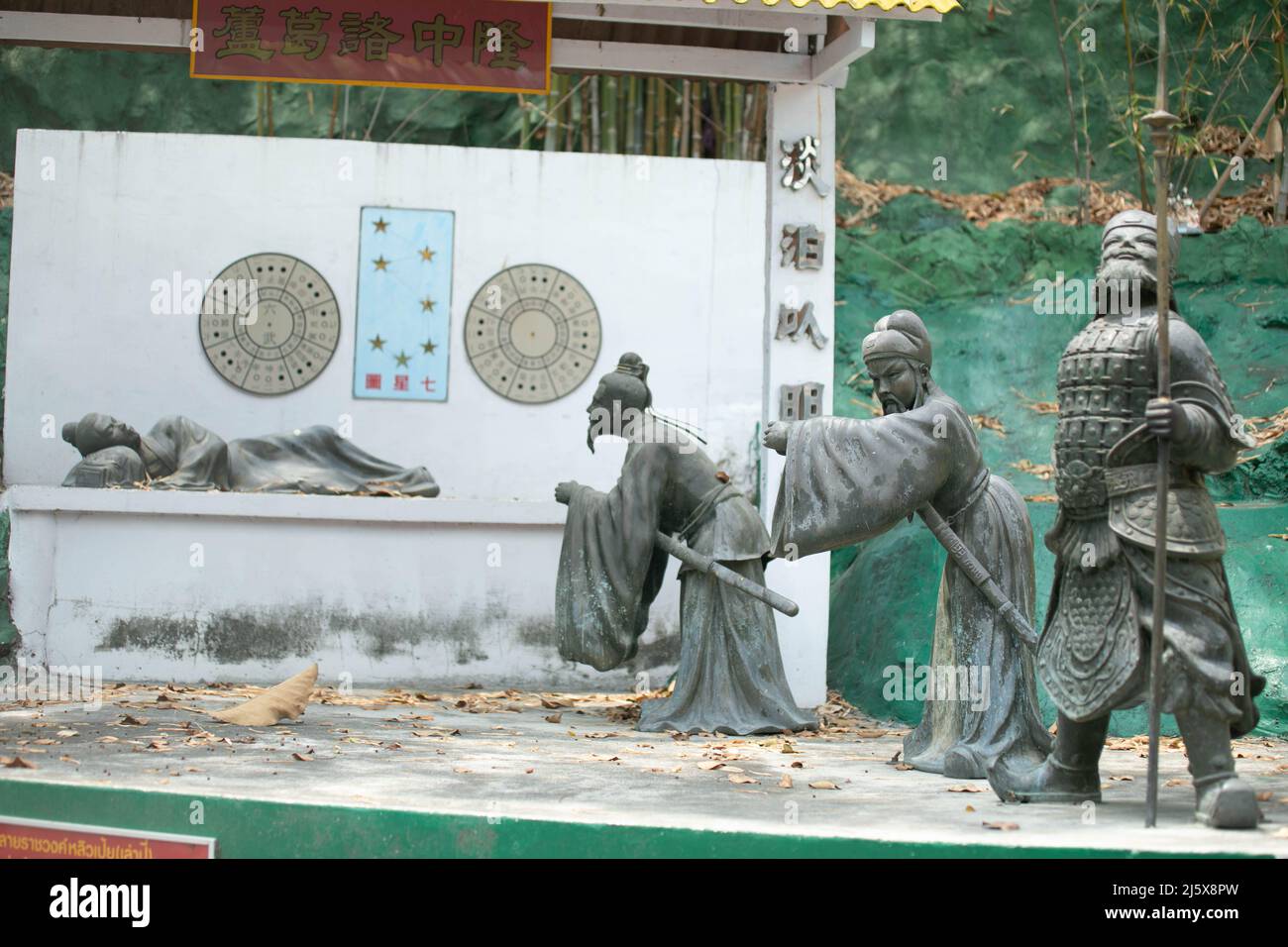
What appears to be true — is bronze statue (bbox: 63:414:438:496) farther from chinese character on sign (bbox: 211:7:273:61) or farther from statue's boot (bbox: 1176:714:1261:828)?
statue's boot (bbox: 1176:714:1261:828)

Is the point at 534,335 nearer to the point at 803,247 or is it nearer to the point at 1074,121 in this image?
the point at 803,247

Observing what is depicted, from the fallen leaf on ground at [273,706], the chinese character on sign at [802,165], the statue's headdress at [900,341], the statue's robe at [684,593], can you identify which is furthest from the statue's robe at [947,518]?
the chinese character on sign at [802,165]

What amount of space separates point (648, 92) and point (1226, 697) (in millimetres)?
9522

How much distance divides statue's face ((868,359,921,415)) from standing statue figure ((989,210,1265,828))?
1569mm

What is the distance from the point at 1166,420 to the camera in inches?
197

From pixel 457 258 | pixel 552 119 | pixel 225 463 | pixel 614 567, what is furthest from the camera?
pixel 552 119

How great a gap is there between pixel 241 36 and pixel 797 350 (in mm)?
3840

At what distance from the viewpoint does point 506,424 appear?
10.8 m

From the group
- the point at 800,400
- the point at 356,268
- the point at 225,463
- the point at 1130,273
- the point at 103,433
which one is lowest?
the point at 225,463

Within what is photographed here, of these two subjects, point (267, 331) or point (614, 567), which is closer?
point (614, 567)

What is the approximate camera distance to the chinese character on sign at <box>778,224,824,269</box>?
9945 mm

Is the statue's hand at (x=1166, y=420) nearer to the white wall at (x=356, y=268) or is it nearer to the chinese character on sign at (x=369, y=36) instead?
the white wall at (x=356, y=268)

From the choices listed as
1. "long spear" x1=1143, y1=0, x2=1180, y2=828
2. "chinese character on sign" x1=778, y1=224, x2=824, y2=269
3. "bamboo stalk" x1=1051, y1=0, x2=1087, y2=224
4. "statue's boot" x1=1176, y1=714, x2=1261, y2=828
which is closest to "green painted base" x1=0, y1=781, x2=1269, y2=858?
"long spear" x1=1143, y1=0, x2=1180, y2=828

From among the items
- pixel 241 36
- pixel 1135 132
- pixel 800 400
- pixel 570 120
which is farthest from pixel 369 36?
pixel 1135 132
